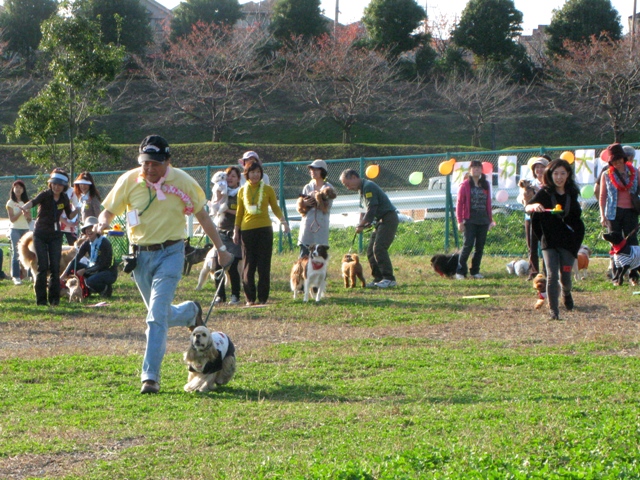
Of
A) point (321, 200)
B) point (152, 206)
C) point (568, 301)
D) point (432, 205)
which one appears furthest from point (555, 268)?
point (432, 205)

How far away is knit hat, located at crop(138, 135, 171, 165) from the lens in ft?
19.8

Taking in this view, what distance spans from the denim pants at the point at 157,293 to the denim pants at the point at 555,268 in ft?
14.4

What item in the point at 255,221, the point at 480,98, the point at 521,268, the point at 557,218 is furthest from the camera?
the point at 480,98

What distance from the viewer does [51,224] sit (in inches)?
436

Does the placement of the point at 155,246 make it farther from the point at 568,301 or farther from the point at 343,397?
the point at 568,301

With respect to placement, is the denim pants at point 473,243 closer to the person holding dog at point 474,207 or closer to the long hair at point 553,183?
the person holding dog at point 474,207

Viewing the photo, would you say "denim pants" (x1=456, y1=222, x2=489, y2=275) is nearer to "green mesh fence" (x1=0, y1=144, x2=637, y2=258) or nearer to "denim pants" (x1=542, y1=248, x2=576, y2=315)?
"green mesh fence" (x1=0, y1=144, x2=637, y2=258)

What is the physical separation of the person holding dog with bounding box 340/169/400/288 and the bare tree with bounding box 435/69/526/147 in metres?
28.0

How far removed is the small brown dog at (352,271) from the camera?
500 inches

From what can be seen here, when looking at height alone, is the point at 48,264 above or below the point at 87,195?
below

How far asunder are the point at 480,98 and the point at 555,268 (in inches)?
1255

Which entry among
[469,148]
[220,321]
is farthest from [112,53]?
[469,148]

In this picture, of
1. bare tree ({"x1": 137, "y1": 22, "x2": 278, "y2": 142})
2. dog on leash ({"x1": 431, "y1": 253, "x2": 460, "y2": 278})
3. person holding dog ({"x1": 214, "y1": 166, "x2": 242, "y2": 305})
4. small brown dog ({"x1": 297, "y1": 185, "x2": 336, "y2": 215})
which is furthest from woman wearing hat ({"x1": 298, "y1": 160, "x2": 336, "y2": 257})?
bare tree ({"x1": 137, "y1": 22, "x2": 278, "y2": 142})

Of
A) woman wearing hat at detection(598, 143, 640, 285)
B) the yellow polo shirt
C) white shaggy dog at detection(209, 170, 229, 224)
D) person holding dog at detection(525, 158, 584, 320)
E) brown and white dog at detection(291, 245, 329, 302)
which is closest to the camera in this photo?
the yellow polo shirt
